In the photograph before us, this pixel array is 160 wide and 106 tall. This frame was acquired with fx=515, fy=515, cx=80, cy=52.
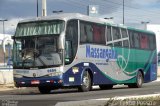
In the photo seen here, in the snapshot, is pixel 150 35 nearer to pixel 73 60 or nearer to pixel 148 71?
pixel 148 71

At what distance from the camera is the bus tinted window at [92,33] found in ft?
83.0

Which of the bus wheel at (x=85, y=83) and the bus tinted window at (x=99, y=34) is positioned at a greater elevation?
the bus tinted window at (x=99, y=34)

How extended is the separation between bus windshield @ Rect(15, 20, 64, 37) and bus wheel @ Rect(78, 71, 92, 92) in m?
2.85

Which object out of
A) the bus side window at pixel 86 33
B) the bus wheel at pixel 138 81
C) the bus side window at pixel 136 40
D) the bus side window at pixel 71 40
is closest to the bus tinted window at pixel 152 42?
the bus side window at pixel 136 40

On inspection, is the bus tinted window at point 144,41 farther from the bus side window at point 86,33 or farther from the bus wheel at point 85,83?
the bus wheel at point 85,83

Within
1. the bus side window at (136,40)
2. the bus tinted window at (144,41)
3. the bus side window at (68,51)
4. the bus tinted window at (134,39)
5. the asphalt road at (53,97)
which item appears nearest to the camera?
the asphalt road at (53,97)

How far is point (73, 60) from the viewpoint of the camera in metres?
24.5

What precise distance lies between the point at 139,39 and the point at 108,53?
15.7ft

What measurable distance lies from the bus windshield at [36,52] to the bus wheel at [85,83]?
2.21m

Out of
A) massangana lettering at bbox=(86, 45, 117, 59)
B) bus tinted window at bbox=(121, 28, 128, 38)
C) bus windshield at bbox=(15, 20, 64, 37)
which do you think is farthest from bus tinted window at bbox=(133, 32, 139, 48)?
bus windshield at bbox=(15, 20, 64, 37)

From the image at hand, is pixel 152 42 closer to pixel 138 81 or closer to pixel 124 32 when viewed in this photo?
pixel 138 81

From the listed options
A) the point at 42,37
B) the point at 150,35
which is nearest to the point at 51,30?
the point at 42,37

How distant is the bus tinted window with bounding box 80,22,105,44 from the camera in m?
25.3

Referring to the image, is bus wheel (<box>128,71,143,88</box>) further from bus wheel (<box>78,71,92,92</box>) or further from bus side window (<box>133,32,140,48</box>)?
bus wheel (<box>78,71,92,92</box>)
